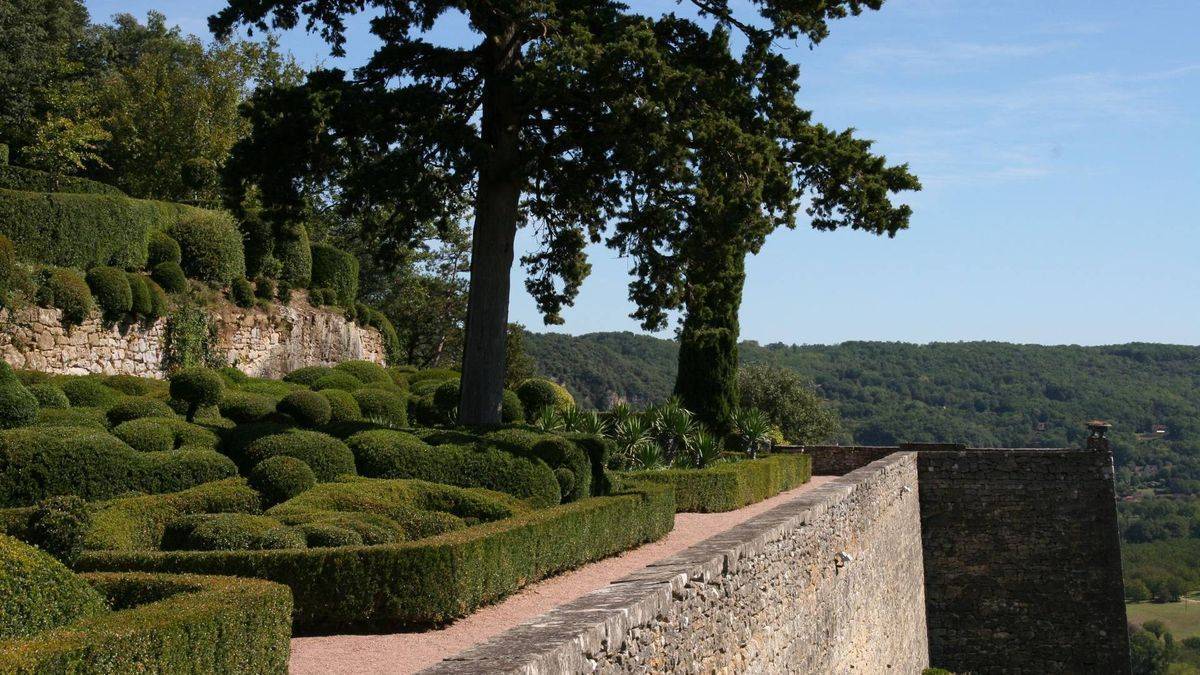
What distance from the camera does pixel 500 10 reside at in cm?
1742

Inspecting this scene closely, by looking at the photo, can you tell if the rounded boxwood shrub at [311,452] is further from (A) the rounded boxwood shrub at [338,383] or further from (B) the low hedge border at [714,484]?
(A) the rounded boxwood shrub at [338,383]

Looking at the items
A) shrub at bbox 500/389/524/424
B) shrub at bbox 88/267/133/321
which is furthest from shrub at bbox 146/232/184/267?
shrub at bbox 500/389/524/424

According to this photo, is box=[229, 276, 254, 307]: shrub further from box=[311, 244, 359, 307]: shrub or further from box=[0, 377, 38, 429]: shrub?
box=[0, 377, 38, 429]: shrub

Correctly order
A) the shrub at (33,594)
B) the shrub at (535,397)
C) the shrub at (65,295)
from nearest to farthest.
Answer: the shrub at (33,594)
the shrub at (65,295)
the shrub at (535,397)

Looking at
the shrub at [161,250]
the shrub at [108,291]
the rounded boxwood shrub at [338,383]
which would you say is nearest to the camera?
the shrub at [108,291]

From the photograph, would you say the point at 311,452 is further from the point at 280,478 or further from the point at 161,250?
the point at 161,250

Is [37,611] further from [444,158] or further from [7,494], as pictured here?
[444,158]

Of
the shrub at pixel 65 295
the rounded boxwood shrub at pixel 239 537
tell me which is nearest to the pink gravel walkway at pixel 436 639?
the rounded boxwood shrub at pixel 239 537

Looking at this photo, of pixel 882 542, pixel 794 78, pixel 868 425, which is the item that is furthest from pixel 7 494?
pixel 868 425

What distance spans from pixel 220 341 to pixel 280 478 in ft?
48.1

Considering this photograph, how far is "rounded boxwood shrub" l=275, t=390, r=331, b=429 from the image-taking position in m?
17.2

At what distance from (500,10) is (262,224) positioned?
44.5 feet

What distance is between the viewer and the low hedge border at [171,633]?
211 inches

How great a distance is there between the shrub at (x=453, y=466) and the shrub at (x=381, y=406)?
6303 mm
